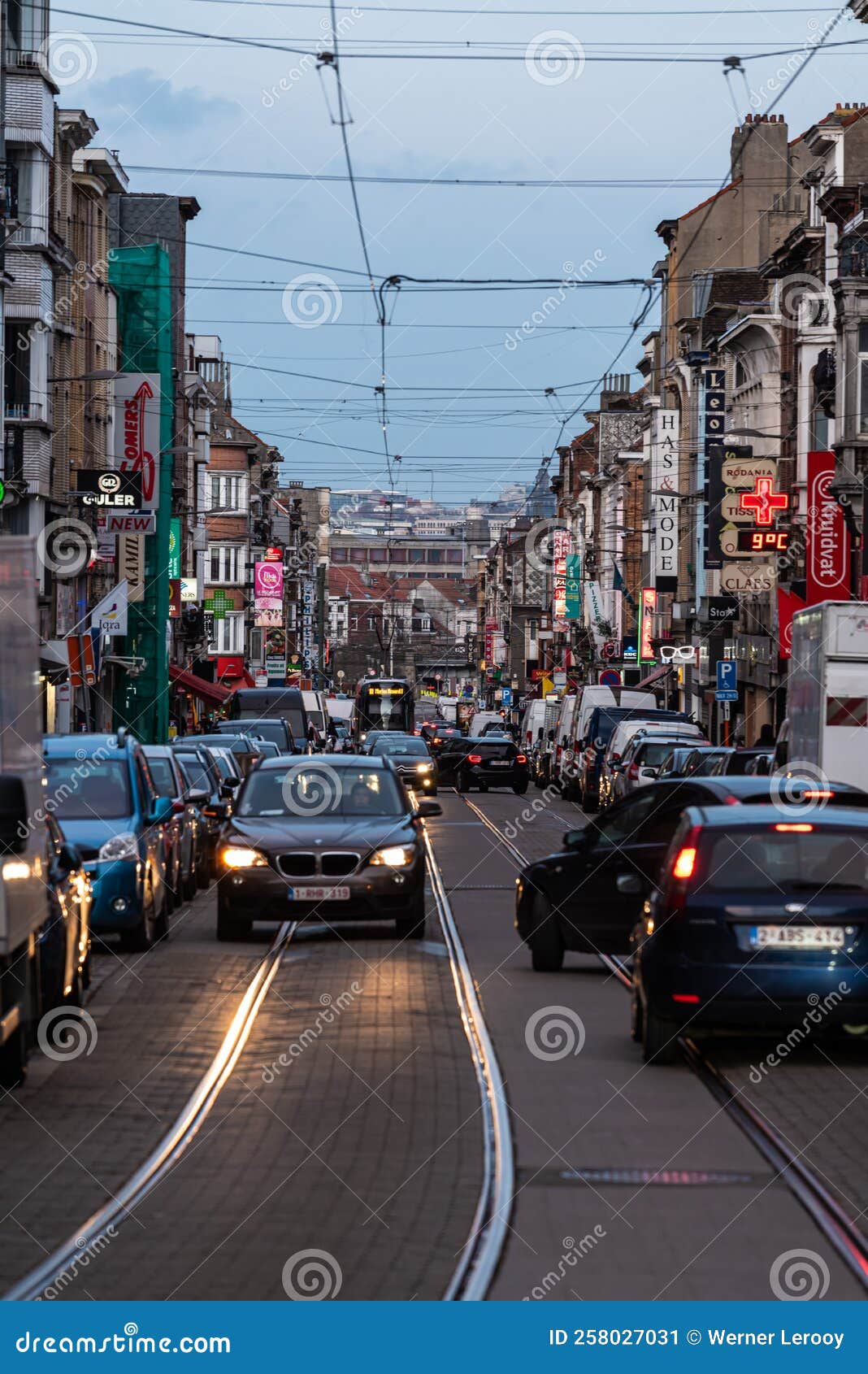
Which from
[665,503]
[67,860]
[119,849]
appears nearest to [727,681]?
[665,503]

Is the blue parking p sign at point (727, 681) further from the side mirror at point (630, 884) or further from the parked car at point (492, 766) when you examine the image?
the side mirror at point (630, 884)

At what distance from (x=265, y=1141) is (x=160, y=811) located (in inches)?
381

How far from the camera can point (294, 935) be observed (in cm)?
2061

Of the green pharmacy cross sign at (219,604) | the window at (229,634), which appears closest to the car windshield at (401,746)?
the green pharmacy cross sign at (219,604)

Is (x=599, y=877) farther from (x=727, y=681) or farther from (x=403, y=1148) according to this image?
(x=727, y=681)

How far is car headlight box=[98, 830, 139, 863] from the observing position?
18234 millimetres

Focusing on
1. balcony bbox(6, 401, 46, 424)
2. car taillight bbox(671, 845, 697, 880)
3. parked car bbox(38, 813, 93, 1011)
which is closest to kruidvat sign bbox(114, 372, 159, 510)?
balcony bbox(6, 401, 46, 424)

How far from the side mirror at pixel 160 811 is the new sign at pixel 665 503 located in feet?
199

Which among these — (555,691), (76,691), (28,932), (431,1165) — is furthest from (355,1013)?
(555,691)

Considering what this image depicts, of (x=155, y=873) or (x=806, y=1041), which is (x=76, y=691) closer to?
(x=155, y=873)

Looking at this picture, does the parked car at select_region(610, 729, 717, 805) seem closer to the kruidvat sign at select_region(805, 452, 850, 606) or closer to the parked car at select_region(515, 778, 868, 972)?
the kruidvat sign at select_region(805, 452, 850, 606)

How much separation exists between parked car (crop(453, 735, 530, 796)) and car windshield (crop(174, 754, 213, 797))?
102 ft

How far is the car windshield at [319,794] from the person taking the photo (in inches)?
814

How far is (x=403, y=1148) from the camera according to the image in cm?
1001
